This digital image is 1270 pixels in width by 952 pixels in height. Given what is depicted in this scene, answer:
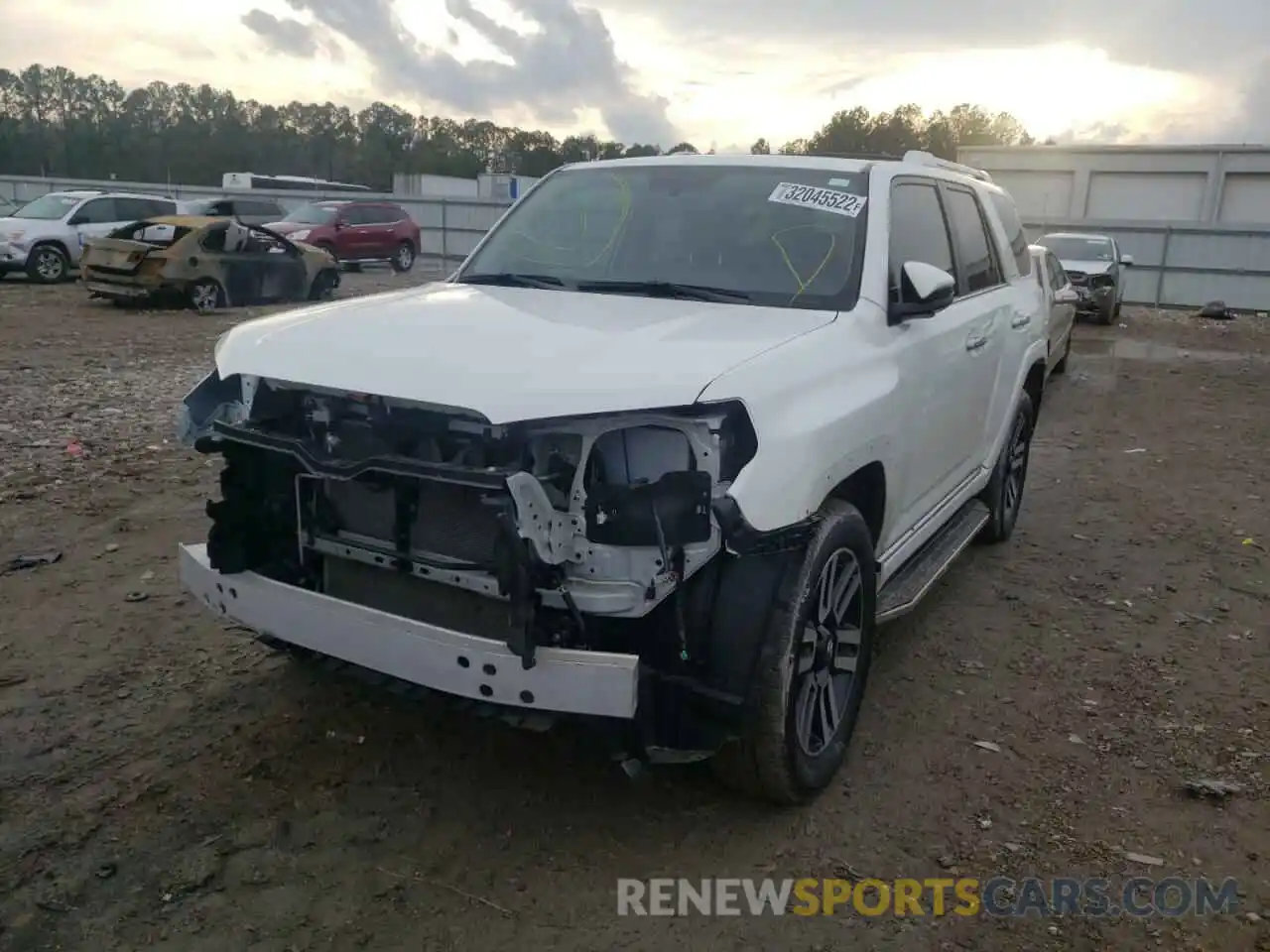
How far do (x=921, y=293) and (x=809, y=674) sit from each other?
1.38 m

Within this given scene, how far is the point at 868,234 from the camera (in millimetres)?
3900

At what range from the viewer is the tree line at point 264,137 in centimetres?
7281

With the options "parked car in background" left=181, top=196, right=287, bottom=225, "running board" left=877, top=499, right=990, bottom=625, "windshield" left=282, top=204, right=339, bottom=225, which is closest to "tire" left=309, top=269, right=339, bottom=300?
"parked car in background" left=181, top=196, right=287, bottom=225

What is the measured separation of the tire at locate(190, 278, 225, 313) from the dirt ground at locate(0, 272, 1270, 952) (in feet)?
34.5

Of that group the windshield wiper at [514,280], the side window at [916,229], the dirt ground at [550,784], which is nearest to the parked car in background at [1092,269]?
the dirt ground at [550,784]

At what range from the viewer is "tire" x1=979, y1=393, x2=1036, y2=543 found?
5.71 meters

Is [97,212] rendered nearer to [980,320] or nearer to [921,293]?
[980,320]

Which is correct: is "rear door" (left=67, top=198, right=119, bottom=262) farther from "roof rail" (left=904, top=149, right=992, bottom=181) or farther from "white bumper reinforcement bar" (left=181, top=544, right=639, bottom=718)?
"white bumper reinforcement bar" (left=181, top=544, right=639, bottom=718)

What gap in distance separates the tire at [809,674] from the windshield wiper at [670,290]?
910 millimetres

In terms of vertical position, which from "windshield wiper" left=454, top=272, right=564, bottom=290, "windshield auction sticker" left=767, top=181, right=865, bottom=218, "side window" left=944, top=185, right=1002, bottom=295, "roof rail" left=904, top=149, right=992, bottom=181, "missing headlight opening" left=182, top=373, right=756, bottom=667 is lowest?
"missing headlight opening" left=182, top=373, right=756, bottom=667

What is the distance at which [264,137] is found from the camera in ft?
266

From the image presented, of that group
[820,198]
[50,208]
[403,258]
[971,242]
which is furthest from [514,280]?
[403,258]

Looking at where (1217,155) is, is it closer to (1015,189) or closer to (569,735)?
(1015,189)

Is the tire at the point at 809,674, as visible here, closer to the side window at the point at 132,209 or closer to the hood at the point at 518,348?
the hood at the point at 518,348
